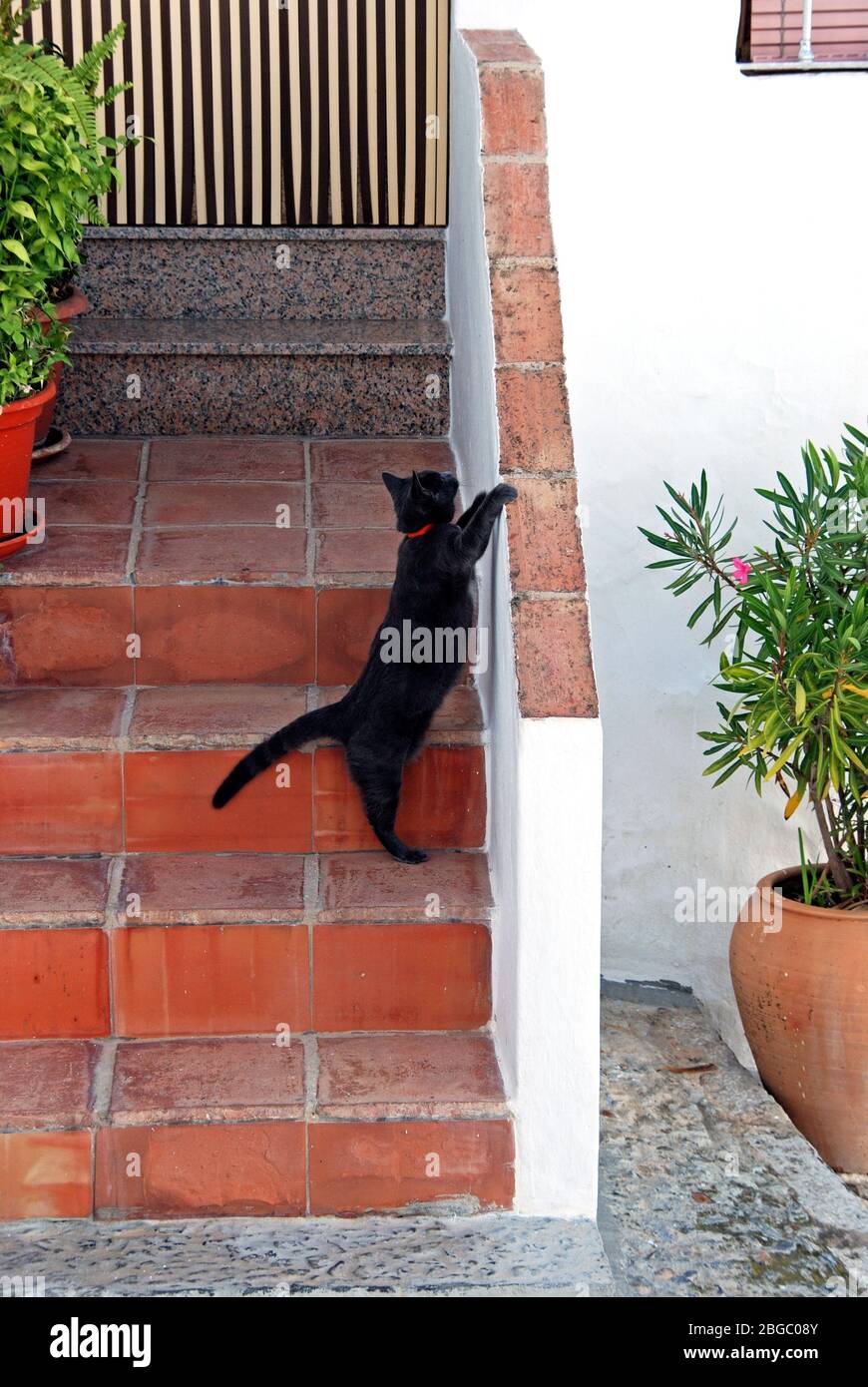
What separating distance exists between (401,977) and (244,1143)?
441mm

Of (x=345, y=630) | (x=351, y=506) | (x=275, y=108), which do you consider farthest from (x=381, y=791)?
(x=275, y=108)

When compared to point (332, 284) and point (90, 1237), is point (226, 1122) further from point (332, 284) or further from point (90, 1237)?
point (332, 284)

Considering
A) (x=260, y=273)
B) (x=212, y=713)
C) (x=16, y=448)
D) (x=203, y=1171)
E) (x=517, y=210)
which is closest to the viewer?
(x=203, y=1171)

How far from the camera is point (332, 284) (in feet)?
13.5

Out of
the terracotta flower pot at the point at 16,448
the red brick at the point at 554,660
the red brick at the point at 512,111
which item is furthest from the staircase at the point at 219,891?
the red brick at the point at 512,111

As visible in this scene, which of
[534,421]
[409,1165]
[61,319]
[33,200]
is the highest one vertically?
[33,200]

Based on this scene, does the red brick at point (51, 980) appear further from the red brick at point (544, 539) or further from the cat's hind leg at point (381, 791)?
the red brick at point (544, 539)

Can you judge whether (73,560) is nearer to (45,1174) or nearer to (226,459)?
(226,459)

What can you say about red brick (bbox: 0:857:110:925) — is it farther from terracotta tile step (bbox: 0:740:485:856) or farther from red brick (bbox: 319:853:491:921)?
red brick (bbox: 319:853:491:921)

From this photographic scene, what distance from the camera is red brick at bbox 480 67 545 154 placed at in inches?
119

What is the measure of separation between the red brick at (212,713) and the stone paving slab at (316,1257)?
0.93 metres

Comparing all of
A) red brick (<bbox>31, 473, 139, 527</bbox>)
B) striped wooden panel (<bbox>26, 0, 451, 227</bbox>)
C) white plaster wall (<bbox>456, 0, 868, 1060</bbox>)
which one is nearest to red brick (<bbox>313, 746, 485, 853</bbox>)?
white plaster wall (<bbox>456, 0, 868, 1060</bbox>)

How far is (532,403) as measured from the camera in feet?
9.04
